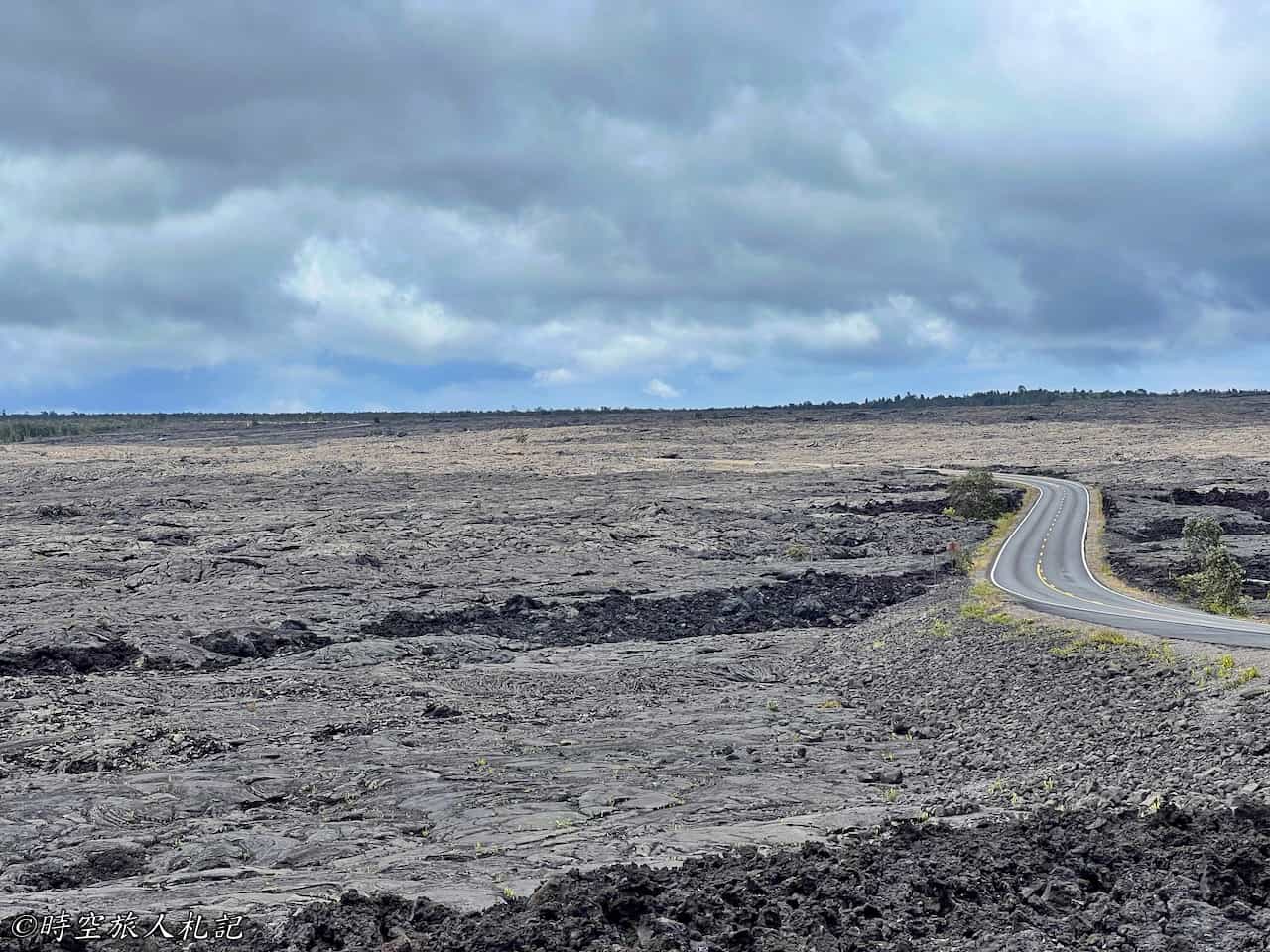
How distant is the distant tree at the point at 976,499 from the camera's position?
247ft

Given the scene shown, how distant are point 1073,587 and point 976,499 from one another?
30.2 m

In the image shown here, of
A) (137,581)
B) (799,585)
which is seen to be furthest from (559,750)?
(137,581)

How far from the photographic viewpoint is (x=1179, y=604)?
42.2 meters

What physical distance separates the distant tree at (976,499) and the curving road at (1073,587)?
2.35 m

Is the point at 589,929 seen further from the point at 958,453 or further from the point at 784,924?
the point at 958,453

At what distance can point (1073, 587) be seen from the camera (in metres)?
46.8

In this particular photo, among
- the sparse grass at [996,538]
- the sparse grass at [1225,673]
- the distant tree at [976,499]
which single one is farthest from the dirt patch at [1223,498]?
the sparse grass at [1225,673]

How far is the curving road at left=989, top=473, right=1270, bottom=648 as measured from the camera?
104 ft

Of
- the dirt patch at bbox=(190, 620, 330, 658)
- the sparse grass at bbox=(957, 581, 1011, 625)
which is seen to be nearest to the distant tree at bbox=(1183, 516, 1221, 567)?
the sparse grass at bbox=(957, 581, 1011, 625)

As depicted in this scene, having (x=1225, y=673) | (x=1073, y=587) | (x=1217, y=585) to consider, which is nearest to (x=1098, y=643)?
(x=1225, y=673)

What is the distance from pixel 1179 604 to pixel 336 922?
125 feet

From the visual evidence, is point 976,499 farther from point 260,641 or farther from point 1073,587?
point 260,641

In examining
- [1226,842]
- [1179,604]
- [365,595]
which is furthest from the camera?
[365,595]

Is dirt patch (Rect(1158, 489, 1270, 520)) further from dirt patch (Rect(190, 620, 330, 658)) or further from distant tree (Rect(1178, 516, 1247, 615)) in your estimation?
dirt patch (Rect(190, 620, 330, 658))
